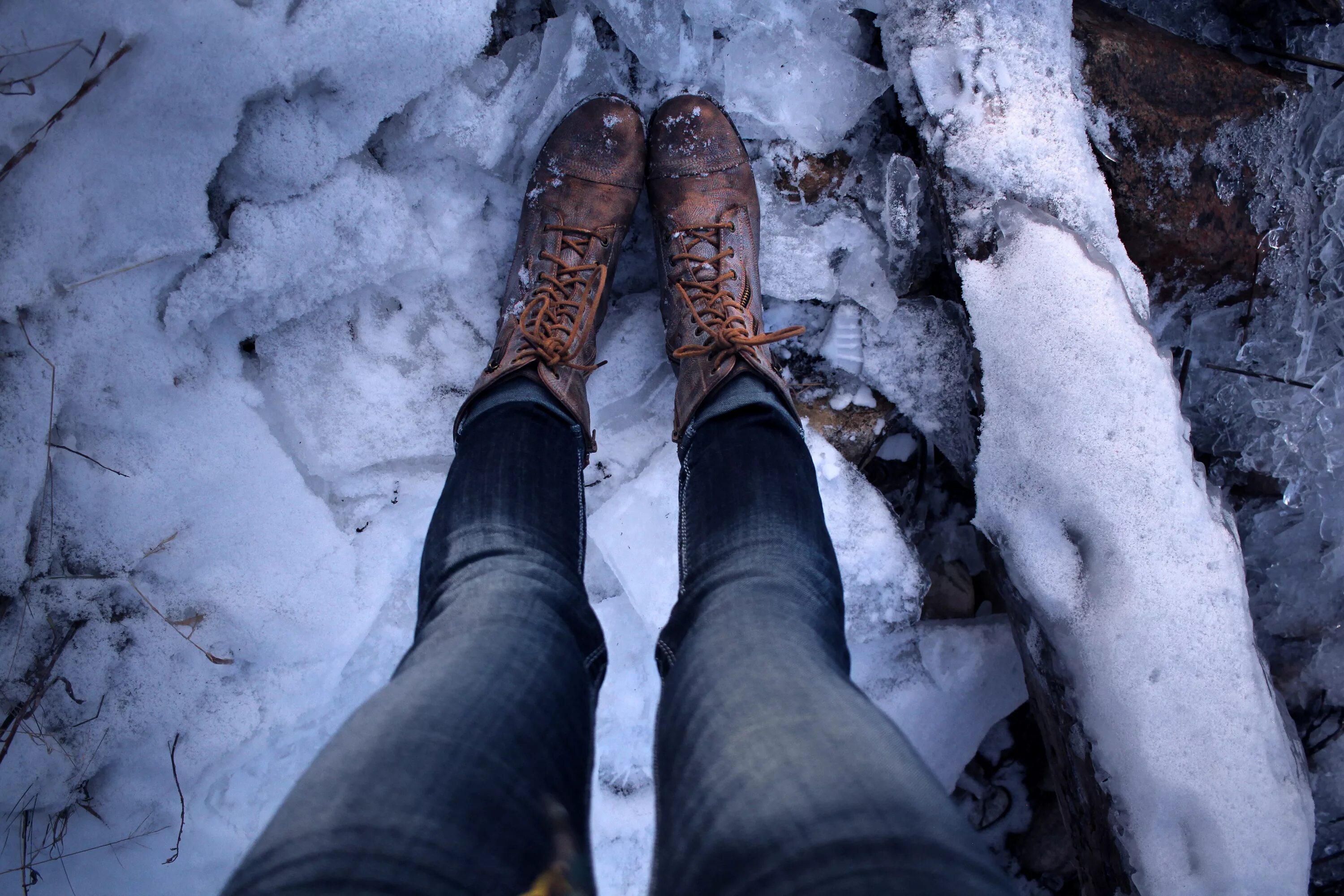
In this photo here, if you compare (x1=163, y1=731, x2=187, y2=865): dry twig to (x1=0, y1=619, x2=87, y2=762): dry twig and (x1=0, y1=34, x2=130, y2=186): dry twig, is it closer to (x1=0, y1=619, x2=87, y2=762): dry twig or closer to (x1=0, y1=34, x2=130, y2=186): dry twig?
(x1=0, y1=619, x2=87, y2=762): dry twig

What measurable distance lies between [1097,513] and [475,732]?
103 centimetres

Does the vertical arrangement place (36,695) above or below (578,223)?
below

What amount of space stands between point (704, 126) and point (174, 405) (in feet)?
3.56

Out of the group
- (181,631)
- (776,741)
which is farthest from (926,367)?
(181,631)

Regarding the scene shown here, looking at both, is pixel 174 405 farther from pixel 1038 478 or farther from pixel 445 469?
pixel 1038 478

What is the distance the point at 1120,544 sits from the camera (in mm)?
1154

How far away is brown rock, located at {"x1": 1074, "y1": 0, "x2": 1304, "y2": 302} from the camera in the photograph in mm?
1309

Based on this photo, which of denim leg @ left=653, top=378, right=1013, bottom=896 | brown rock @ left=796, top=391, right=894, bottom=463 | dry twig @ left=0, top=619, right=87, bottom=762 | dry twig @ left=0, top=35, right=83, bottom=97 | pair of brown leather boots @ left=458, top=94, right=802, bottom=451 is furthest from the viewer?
brown rock @ left=796, top=391, right=894, bottom=463

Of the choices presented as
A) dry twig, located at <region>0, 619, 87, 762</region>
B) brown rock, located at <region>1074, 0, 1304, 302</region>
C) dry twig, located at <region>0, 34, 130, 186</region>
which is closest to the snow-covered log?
brown rock, located at <region>1074, 0, 1304, 302</region>

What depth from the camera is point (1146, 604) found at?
1.14m

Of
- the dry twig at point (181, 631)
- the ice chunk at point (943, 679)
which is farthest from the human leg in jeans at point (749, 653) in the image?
the dry twig at point (181, 631)

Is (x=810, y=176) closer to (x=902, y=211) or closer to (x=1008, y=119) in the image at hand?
(x=902, y=211)

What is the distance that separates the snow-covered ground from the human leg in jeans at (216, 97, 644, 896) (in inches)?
6.0

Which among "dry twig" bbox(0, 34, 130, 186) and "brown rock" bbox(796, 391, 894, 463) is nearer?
"dry twig" bbox(0, 34, 130, 186)
